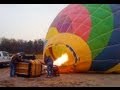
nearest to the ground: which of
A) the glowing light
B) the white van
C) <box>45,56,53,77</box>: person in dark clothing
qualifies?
<box>45,56,53,77</box>: person in dark clothing

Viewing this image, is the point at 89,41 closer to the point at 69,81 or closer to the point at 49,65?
the point at 49,65

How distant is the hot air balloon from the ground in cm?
42

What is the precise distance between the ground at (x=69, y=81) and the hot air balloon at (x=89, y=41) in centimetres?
42

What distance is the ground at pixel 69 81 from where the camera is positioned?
30.0 feet

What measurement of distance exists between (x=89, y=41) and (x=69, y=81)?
6.70 feet

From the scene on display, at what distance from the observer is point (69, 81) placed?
993cm

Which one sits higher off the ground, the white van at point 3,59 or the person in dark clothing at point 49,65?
the white van at point 3,59

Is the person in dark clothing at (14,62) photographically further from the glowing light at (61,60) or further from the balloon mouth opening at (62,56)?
the glowing light at (61,60)

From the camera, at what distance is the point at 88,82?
9.77 metres

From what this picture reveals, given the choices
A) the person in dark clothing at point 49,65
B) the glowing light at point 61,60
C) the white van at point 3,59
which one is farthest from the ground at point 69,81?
the white van at point 3,59

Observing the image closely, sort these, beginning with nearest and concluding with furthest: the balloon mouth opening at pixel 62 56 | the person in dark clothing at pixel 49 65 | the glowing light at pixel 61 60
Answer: the person in dark clothing at pixel 49 65 → the balloon mouth opening at pixel 62 56 → the glowing light at pixel 61 60

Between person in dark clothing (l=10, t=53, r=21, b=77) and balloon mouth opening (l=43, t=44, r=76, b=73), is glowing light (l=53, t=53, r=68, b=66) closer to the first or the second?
balloon mouth opening (l=43, t=44, r=76, b=73)

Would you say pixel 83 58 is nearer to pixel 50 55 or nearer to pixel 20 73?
pixel 50 55
